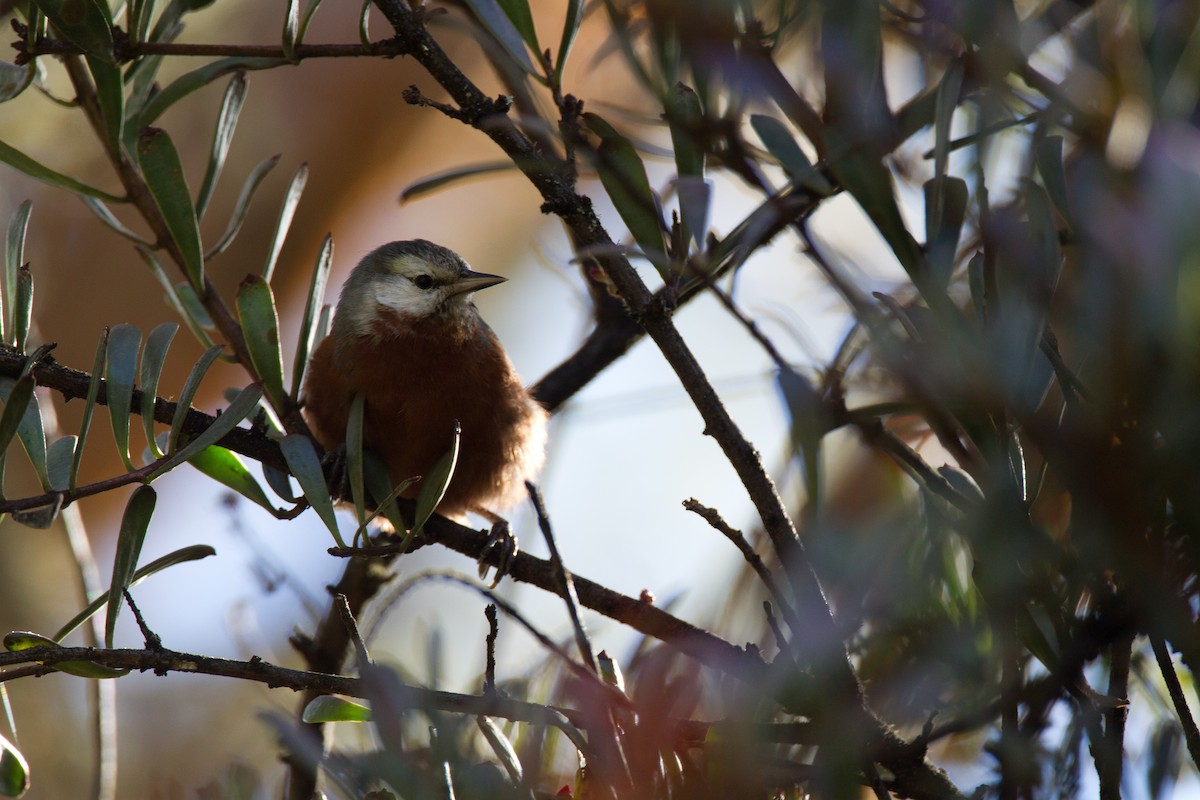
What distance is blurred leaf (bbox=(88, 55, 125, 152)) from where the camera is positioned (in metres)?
1.99

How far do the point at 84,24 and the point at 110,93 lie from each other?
298 millimetres

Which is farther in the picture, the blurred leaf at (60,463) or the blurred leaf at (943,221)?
the blurred leaf at (60,463)

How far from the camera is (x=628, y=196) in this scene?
174cm

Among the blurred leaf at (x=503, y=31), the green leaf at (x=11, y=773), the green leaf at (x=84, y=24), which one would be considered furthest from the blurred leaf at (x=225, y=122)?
the green leaf at (x=11, y=773)

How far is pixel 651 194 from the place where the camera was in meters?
1.79

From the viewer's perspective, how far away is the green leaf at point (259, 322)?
210 centimetres

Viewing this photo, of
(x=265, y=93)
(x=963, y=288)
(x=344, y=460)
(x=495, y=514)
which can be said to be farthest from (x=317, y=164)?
(x=963, y=288)

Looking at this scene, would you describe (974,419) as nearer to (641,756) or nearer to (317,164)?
(641,756)

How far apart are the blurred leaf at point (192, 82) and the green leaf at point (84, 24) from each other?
29 centimetres

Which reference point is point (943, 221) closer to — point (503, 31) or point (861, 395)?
point (503, 31)

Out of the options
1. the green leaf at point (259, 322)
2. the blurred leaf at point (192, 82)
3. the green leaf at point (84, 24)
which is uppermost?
the blurred leaf at point (192, 82)

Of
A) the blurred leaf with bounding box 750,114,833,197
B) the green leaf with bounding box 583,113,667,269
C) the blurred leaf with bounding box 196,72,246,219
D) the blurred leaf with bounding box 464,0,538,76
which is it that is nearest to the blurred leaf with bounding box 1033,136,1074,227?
the blurred leaf with bounding box 750,114,833,197

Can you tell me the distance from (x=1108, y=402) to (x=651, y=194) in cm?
82

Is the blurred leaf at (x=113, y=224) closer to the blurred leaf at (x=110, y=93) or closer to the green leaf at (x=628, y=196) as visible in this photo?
the blurred leaf at (x=110, y=93)
